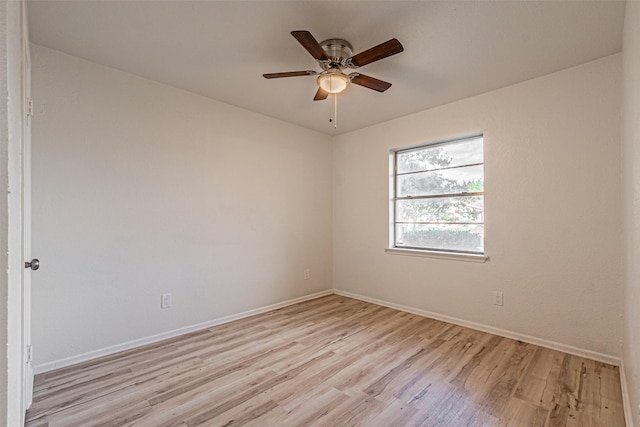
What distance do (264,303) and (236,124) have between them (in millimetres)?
2094

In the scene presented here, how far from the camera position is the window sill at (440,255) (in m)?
2.88

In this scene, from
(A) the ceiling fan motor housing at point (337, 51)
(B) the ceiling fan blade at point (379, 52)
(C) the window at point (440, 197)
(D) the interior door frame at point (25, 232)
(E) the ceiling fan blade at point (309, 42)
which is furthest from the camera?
(C) the window at point (440, 197)

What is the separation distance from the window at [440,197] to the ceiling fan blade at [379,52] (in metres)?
1.71

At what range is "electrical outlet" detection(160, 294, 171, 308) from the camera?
2645mm

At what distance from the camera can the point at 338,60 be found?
203 centimetres

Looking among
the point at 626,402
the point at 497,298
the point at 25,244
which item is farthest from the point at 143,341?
the point at 626,402

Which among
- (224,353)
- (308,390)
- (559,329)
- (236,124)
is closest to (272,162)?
(236,124)

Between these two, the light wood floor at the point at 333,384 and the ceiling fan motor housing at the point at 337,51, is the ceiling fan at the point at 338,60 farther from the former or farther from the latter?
the light wood floor at the point at 333,384

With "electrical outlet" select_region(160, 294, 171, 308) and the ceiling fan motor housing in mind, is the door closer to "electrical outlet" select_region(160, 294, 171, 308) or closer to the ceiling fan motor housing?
"electrical outlet" select_region(160, 294, 171, 308)

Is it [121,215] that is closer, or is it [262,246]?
[121,215]

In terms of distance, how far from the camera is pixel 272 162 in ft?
11.6

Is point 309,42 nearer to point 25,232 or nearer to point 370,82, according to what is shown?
point 370,82

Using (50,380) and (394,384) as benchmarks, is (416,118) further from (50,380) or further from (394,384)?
(50,380)

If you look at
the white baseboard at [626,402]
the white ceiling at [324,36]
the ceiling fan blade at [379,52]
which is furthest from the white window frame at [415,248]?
the ceiling fan blade at [379,52]
